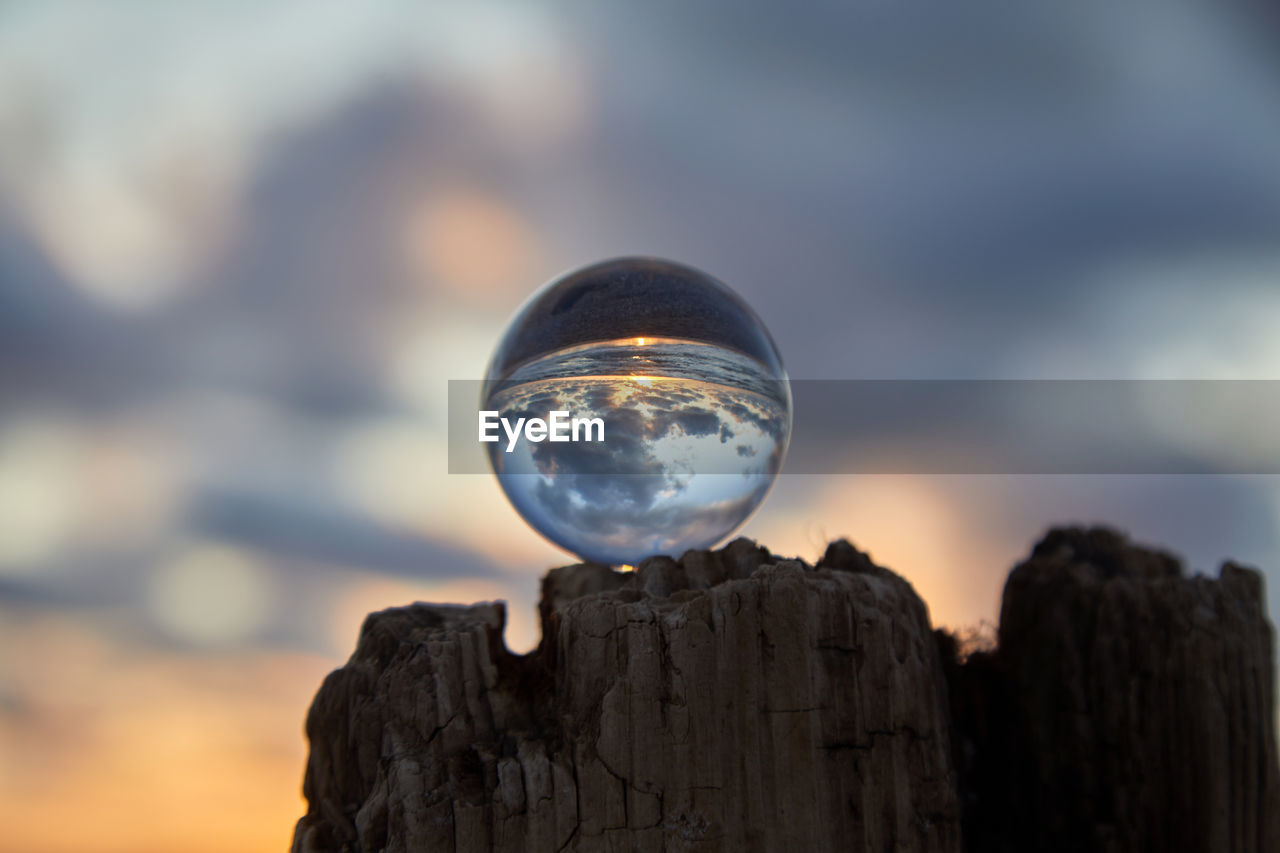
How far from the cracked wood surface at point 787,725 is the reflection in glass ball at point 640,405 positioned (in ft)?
2.73

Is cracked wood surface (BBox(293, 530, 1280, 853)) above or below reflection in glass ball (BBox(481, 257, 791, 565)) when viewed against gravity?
below

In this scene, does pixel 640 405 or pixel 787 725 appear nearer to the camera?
pixel 787 725

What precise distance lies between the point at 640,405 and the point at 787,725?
3245 mm

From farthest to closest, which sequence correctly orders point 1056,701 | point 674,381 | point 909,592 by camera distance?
point 1056,701
point 909,592
point 674,381

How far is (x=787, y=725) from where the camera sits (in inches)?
283

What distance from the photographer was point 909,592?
8.58 metres

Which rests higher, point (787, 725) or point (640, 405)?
point (640, 405)

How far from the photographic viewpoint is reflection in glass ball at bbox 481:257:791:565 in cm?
755

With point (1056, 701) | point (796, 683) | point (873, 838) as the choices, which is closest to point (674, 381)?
point (796, 683)

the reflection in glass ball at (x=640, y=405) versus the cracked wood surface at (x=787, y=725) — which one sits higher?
the reflection in glass ball at (x=640, y=405)

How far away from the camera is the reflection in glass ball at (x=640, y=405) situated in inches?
Result: 297

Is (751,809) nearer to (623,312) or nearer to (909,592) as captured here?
(909,592)

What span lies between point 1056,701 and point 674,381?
6.12m

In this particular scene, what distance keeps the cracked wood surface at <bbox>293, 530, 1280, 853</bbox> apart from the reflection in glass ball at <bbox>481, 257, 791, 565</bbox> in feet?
2.73
